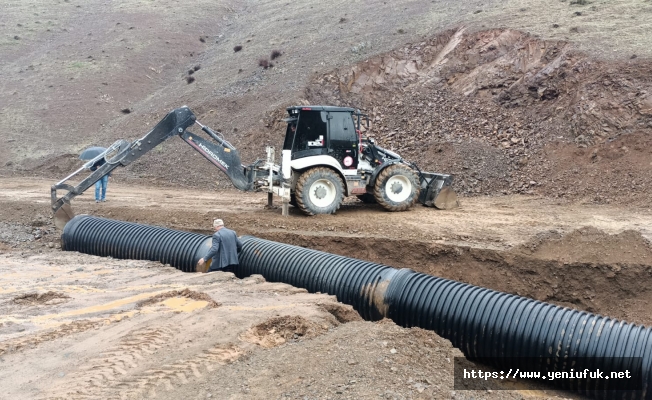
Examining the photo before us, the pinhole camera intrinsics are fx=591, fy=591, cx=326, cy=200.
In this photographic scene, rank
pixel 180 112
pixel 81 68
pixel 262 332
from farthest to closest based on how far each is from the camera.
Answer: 1. pixel 81 68
2. pixel 180 112
3. pixel 262 332

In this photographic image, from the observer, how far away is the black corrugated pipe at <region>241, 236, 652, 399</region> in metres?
6.67

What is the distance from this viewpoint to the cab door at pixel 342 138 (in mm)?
13961

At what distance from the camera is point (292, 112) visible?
14172mm

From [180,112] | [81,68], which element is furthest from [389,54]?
[81,68]

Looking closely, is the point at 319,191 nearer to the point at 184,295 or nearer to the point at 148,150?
the point at 148,150

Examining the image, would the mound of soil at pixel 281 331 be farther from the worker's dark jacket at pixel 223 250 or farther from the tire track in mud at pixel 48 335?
the worker's dark jacket at pixel 223 250

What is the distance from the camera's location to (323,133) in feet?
45.8

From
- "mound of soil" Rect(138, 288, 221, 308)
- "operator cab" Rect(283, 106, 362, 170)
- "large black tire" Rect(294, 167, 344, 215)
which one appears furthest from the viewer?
"operator cab" Rect(283, 106, 362, 170)

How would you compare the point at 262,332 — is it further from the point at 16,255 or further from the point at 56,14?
the point at 56,14

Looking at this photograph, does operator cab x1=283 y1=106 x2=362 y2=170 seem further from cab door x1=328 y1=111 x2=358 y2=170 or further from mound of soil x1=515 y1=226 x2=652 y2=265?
mound of soil x1=515 y1=226 x2=652 y2=265

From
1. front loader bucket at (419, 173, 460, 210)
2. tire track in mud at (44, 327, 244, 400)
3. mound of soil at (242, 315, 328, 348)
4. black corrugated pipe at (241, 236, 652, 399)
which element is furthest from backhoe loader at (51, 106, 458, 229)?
tire track in mud at (44, 327, 244, 400)

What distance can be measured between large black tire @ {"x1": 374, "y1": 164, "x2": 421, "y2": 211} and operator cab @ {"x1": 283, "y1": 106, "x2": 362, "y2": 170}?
95cm

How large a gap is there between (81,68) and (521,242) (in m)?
31.3

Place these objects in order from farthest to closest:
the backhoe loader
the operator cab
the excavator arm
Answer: the operator cab
the backhoe loader
the excavator arm
